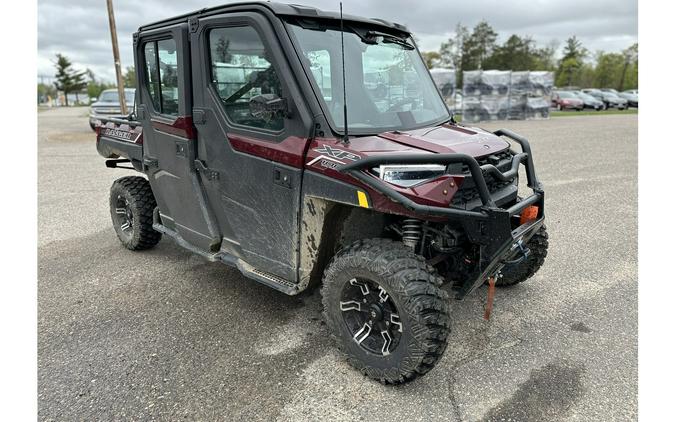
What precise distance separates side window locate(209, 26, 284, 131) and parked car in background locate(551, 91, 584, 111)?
32.1 m

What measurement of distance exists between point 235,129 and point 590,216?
508 centimetres

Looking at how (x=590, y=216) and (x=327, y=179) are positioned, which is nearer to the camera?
(x=327, y=179)

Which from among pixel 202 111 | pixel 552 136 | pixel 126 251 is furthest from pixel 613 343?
pixel 552 136

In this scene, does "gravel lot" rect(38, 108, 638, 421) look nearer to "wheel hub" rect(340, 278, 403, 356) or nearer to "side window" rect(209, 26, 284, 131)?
"wheel hub" rect(340, 278, 403, 356)

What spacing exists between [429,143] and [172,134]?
86.4 inches

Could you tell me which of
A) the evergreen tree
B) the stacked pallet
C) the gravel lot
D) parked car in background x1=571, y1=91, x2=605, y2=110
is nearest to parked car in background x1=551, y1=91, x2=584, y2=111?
parked car in background x1=571, y1=91, x2=605, y2=110

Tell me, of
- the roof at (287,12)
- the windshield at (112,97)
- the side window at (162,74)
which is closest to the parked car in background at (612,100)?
the windshield at (112,97)

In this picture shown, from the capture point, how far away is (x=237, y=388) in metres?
2.86

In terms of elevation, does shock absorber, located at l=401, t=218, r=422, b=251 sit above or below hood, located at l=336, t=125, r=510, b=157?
below

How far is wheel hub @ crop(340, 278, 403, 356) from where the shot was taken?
9.35ft

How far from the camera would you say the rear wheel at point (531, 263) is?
3832mm

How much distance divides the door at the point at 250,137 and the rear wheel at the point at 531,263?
186cm

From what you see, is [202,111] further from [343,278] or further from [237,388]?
[237,388]

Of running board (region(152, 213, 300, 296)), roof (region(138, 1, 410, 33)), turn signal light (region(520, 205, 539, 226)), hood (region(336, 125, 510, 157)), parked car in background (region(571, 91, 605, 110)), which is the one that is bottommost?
running board (region(152, 213, 300, 296))
